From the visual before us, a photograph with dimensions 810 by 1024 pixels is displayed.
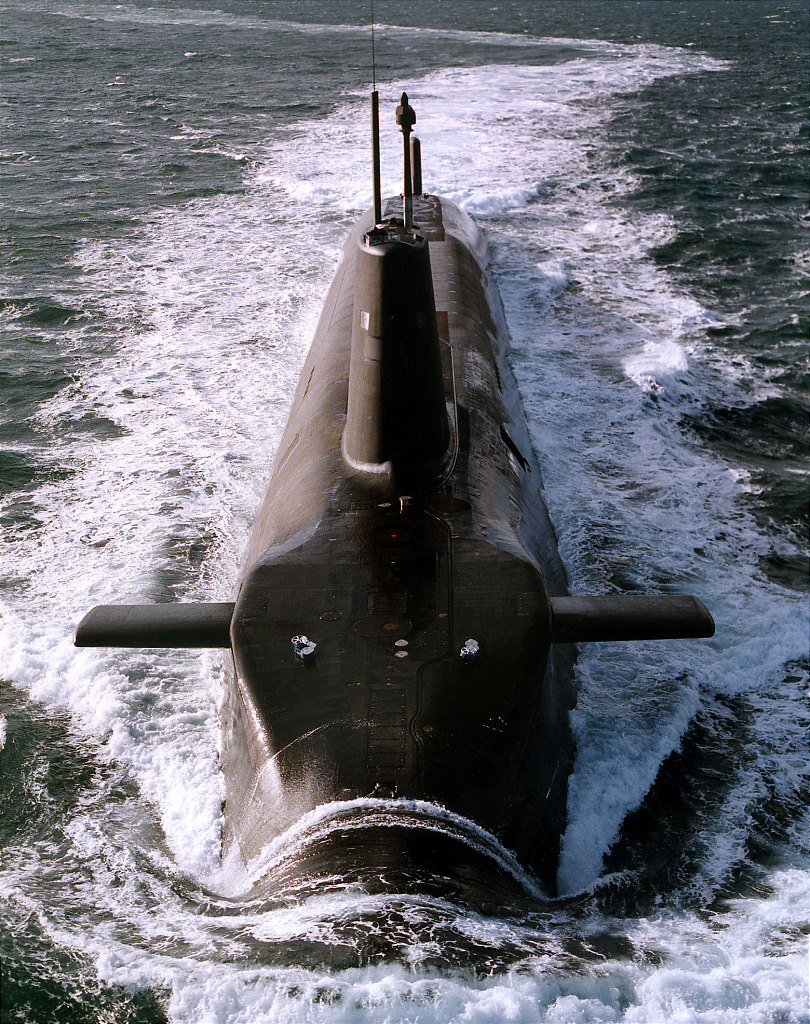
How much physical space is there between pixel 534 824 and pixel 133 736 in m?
5.18

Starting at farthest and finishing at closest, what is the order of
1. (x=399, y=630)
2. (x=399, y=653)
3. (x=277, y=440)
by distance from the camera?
(x=277, y=440)
(x=399, y=630)
(x=399, y=653)

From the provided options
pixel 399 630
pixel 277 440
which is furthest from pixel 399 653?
pixel 277 440

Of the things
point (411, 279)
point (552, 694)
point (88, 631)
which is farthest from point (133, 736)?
point (411, 279)

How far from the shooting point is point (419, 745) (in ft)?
29.5

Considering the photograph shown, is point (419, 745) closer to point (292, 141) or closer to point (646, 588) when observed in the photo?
point (646, 588)

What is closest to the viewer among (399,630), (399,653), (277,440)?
(399,653)

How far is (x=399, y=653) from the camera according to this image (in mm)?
9672

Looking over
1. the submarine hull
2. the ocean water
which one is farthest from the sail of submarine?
the ocean water

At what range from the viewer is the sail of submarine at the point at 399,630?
9.00 m

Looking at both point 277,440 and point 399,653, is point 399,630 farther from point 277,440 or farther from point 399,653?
point 277,440

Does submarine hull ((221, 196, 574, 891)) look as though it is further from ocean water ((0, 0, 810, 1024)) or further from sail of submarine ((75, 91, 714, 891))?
ocean water ((0, 0, 810, 1024))

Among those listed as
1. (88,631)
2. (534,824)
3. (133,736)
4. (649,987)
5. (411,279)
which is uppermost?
(411,279)

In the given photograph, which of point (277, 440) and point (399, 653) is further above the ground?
point (399, 653)

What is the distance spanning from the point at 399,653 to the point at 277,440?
9851 millimetres
